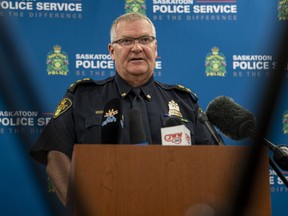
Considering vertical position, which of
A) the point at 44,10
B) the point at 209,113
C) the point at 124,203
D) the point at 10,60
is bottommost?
the point at 124,203

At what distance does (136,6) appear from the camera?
Answer: 8.18 ft

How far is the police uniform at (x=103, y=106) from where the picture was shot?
1.70 metres

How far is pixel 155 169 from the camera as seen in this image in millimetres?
1003

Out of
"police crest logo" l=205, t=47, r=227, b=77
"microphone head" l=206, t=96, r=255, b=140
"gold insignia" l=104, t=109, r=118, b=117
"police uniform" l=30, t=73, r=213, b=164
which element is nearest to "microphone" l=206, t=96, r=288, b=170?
"microphone head" l=206, t=96, r=255, b=140

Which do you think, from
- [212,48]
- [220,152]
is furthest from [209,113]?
[212,48]

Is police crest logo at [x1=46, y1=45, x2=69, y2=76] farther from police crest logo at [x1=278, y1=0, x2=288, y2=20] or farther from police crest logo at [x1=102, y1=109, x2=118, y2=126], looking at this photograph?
→ police crest logo at [x1=278, y1=0, x2=288, y2=20]

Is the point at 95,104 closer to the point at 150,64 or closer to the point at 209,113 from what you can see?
the point at 150,64

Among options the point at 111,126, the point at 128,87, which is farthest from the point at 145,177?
the point at 128,87

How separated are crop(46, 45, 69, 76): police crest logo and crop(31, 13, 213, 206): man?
52 centimetres

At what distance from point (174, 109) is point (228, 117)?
59cm

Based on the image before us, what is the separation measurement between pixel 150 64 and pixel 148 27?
4.7 inches

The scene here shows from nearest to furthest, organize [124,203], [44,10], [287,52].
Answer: [287,52] → [124,203] → [44,10]

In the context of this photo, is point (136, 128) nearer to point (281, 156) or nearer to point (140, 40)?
point (281, 156)

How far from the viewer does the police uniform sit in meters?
1.70
